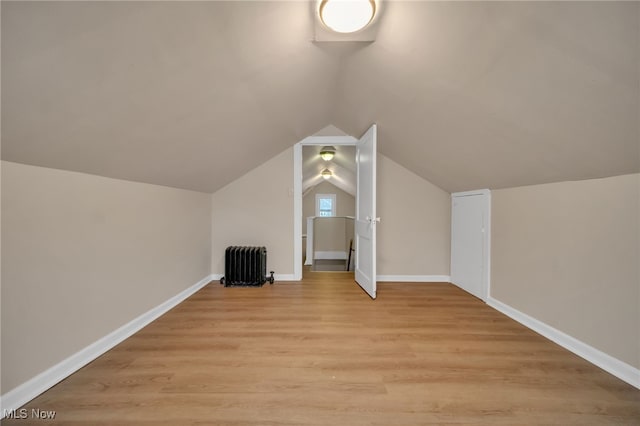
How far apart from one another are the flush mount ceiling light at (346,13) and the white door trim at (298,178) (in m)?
2.08

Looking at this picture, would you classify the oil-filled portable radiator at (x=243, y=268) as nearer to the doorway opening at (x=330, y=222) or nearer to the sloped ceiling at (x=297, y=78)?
the sloped ceiling at (x=297, y=78)

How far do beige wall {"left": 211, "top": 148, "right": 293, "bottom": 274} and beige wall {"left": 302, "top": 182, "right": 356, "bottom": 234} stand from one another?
5.38 meters

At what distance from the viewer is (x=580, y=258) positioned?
5.64ft

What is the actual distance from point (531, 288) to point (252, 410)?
7.58 ft

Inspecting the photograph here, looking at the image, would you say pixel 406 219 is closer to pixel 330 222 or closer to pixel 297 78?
pixel 297 78

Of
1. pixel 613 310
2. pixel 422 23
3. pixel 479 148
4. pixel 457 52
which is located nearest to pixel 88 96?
pixel 422 23

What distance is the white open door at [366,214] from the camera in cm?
273

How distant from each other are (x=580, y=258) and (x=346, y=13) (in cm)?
216

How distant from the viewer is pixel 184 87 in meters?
1.42

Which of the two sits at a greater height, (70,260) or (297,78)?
(297,78)

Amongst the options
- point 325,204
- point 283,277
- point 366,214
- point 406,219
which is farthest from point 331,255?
point 366,214

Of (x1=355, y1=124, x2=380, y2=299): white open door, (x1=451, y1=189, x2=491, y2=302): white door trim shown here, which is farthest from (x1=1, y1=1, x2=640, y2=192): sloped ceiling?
(x1=355, y1=124, x2=380, y2=299): white open door

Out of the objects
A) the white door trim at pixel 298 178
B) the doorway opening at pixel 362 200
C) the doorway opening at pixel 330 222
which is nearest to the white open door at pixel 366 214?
the doorway opening at pixel 362 200

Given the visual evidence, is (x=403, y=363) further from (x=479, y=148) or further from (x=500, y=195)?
(x=500, y=195)
